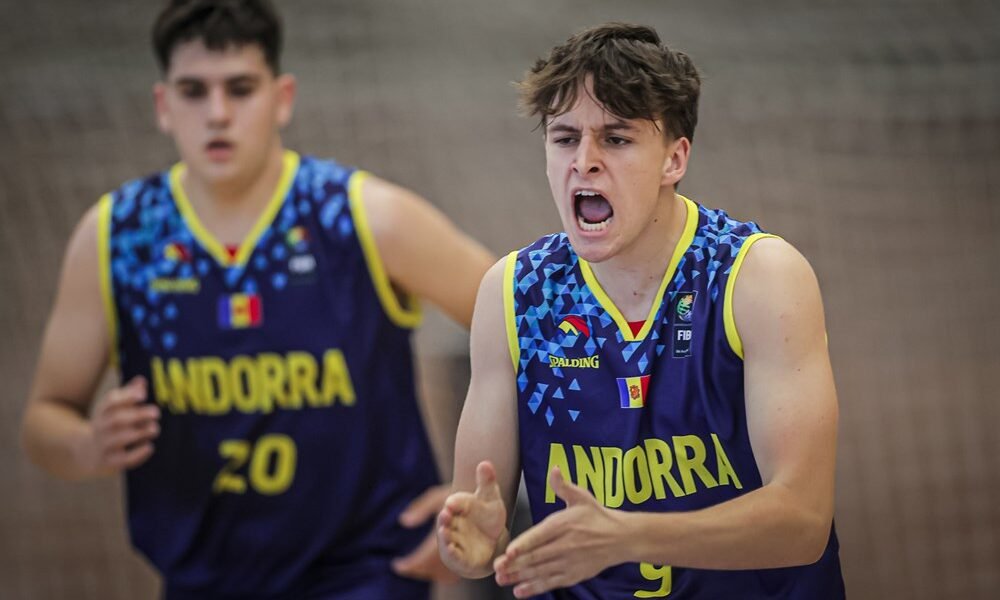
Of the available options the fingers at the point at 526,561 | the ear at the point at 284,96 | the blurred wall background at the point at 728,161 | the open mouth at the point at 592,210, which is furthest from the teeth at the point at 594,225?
the blurred wall background at the point at 728,161

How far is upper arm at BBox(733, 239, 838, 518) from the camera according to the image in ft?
6.51

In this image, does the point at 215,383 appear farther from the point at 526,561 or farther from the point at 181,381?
the point at 526,561

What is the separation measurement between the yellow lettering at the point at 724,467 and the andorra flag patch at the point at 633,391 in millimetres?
118

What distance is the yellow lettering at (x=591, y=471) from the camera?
2166 millimetres

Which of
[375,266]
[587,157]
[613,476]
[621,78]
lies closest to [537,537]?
[613,476]

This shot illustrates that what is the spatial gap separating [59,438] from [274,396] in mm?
464

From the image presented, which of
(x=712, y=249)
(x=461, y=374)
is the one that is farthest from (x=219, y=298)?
(x=712, y=249)

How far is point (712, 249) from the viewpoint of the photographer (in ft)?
7.04

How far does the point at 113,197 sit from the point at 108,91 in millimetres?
3595

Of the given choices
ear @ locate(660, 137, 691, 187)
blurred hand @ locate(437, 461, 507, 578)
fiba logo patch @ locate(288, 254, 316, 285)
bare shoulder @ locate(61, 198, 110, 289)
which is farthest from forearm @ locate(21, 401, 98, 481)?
ear @ locate(660, 137, 691, 187)

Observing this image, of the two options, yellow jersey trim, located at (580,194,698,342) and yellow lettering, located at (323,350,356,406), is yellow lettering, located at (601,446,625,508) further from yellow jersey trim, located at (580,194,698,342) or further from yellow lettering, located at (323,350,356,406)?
yellow lettering, located at (323,350,356,406)

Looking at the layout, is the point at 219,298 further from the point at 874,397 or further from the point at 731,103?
the point at 731,103

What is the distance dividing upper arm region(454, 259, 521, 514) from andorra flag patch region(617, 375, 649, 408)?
17 cm

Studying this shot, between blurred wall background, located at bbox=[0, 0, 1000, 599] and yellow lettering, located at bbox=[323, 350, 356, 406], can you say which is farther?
blurred wall background, located at bbox=[0, 0, 1000, 599]
